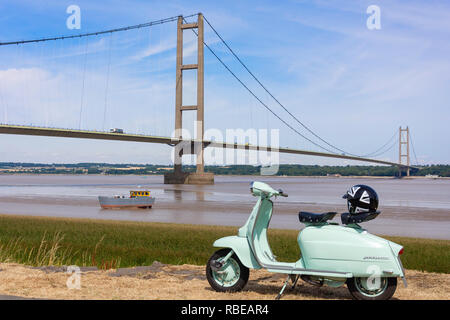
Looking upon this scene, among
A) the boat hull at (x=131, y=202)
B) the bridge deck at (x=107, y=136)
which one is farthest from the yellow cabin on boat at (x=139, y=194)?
the bridge deck at (x=107, y=136)

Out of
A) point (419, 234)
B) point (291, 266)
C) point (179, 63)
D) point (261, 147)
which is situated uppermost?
point (179, 63)

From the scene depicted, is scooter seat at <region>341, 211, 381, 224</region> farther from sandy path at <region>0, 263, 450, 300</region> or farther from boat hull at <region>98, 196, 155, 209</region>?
boat hull at <region>98, 196, 155, 209</region>

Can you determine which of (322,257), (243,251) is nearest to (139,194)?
(243,251)

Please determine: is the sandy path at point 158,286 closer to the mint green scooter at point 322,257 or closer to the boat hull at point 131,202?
the mint green scooter at point 322,257

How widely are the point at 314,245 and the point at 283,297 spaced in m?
0.71

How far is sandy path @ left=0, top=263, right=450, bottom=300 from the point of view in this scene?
546cm

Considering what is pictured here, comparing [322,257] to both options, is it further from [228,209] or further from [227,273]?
[228,209]

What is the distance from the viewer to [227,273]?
5.62 metres

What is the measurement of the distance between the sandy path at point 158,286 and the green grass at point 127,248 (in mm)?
812
